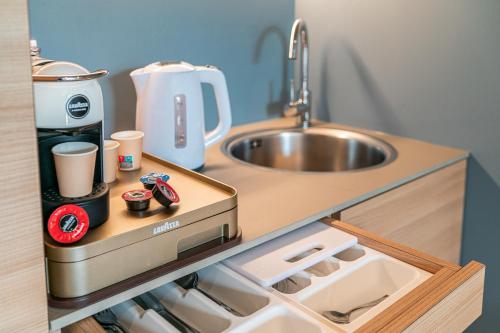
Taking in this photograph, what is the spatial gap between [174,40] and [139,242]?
2.75 feet

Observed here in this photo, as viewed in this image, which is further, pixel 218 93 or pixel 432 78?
pixel 432 78

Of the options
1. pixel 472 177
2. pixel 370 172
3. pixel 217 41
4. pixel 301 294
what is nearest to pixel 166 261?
pixel 301 294

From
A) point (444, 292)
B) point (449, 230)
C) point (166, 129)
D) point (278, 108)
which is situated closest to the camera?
point (444, 292)

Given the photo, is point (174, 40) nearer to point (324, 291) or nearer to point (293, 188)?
point (293, 188)

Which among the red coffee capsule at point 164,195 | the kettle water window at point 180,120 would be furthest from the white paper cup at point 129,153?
the red coffee capsule at point 164,195

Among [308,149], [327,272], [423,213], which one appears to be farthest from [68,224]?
[308,149]

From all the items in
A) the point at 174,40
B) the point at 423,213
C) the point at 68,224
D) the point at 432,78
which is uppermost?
the point at 174,40

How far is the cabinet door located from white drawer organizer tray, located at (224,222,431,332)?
163mm

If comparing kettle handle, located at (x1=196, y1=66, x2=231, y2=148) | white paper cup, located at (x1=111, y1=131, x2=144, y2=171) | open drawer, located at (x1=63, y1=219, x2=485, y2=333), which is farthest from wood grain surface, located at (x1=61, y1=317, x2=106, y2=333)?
kettle handle, located at (x1=196, y1=66, x2=231, y2=148)

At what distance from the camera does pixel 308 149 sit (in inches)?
72.1

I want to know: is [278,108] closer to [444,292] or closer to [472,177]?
[472,177]

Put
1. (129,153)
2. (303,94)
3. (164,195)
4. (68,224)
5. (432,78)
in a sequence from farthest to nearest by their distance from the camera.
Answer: (303,94) < (432,78) < (129,153) < (164,195) < (68,224)

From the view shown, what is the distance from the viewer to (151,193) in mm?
962

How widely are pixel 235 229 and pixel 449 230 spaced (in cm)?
81
